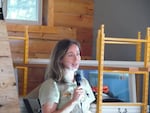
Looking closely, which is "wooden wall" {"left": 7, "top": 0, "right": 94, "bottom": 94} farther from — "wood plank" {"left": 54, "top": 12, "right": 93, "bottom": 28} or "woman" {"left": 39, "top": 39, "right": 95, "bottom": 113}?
"woman" {"left": 39, "top": 39, "right": 95, "bottom": 113}

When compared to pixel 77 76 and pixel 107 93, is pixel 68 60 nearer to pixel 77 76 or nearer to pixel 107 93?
pixel 77 76

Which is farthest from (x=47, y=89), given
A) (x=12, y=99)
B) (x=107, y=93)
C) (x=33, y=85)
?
(x=33, y=85)

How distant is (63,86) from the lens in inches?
71.6

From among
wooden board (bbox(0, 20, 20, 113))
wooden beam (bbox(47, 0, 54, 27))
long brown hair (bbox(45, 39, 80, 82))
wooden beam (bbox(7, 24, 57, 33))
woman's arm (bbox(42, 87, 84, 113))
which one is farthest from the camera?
wooden beam (bbox(47, 0, 54, 27))

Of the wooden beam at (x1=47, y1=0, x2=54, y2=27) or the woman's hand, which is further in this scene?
the wooden beam at (x1=47, y1=0, x2=54, y2=27)

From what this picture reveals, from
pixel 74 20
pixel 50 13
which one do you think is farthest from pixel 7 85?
pixel 74 20

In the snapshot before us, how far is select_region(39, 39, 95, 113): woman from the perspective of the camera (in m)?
1.74

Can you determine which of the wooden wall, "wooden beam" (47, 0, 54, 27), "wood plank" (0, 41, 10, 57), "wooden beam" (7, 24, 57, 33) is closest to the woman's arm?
"wood plank" (0, 41, 10, 57)

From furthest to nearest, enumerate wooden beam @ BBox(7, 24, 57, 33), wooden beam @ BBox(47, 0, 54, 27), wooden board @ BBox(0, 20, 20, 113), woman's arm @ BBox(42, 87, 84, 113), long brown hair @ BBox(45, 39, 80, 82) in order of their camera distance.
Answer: wooden beam @ BBox(47, 0, 54, 27), wooden beam @ BBox(7, 24, 57, 33), wooden board @ BBox(0, 20, 20, 113), long brown hair @ BBox(45, 39, 80, 82), woman's arm @ BBox(42, 87, 84, 113)

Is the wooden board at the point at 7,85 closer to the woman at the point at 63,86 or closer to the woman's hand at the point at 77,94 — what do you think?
the woman at the point at 63,86

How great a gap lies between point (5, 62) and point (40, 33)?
1.57 metres

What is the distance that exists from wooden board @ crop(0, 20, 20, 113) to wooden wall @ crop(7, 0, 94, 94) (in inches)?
52.7

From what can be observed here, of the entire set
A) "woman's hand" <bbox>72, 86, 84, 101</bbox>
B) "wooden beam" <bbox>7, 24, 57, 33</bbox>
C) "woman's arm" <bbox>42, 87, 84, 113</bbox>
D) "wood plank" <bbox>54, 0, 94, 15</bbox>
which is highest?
"wood plank" <bbox>54, 0, 94, 15</bbox>

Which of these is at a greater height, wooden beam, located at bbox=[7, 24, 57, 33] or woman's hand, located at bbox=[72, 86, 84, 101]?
wooden beam, located at bbox=[7, 24, 57, 33]
